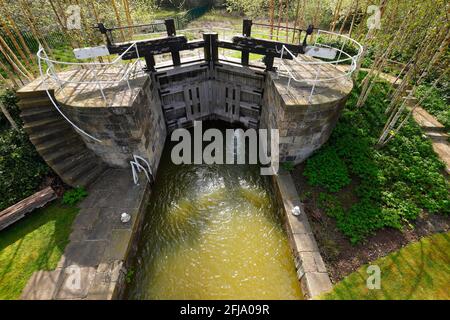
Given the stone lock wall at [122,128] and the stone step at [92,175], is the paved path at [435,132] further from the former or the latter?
the stone step at [92,175]

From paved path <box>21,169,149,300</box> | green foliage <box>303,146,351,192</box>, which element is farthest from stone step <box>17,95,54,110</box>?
green foliage <box>303,146,351,192</box>

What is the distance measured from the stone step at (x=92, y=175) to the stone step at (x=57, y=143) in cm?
111

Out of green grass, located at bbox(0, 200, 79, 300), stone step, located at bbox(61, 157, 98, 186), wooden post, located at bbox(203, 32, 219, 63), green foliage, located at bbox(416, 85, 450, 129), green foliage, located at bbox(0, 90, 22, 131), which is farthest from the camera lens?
green foliage, located at bbox(416, 85, 450, 129)

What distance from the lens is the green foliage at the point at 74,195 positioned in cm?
700

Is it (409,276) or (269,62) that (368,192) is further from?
(269,62)

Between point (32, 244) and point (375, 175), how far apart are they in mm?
10744

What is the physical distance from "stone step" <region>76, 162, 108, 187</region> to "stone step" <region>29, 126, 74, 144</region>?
1523 mm

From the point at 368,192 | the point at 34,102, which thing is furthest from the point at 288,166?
the point at 34,102

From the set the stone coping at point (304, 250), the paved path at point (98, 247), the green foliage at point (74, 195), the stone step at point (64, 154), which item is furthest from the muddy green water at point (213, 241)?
the stone step at point (64, 154)

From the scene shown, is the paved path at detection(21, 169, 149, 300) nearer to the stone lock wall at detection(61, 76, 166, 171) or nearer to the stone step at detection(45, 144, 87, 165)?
the stone lock wall at detection(61, 76, 166, 171)

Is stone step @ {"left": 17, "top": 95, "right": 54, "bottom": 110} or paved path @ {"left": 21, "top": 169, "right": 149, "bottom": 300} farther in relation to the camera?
stone step @ {"left": 17, "top": 95, "right": 54, "bottom": 110}

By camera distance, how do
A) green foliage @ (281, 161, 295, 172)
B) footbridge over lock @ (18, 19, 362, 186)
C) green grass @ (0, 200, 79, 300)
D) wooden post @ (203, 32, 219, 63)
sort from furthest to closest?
wooden post @ (203, 32, 219, 63) < green foliage @ (281, 161, 295, 172) < footbridge over lock @ (18, 19, 362, 186) < green grass @ (0, 200, 79, 300)

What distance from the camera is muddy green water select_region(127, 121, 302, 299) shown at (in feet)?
19.2
